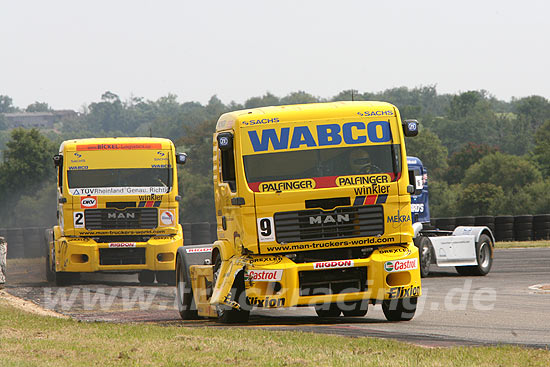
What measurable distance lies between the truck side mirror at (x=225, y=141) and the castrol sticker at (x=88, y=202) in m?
9.29

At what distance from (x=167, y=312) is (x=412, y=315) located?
15.6 feet

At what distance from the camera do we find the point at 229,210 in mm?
13344

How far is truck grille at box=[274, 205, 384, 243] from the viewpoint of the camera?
41.8 feet

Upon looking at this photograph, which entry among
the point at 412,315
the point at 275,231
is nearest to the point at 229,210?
the point at 275,231

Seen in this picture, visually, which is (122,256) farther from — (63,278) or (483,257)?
(483,257)

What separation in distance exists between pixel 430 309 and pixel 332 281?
2.67 meters

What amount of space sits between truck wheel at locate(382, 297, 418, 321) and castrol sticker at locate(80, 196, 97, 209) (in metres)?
9.90

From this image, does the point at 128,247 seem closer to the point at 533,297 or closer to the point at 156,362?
the point at 533,297

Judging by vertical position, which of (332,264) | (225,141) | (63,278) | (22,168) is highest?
(225,141)

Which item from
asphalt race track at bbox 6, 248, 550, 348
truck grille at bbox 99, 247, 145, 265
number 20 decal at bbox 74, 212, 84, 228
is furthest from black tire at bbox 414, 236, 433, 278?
number 20 decal at bbox 74, 212, 84, 228

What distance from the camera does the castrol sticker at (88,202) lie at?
2172 cm

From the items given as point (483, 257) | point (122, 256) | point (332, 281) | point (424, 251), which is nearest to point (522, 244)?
point (483, 257)

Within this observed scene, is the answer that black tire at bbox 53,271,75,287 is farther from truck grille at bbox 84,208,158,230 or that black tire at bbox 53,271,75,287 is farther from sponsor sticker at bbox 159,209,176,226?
sponsor sticker at bbox 159,209,176,226

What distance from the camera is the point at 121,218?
2203 centimetres
